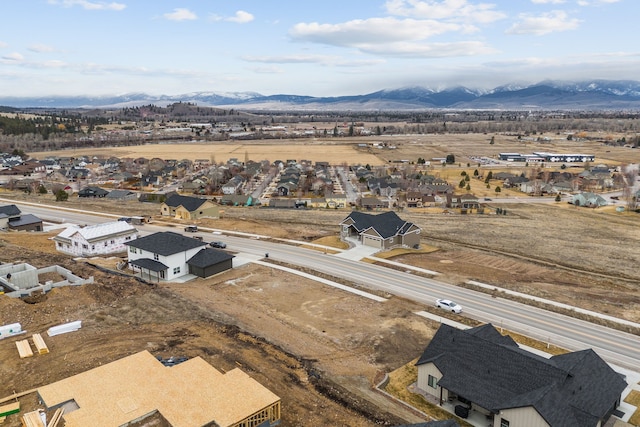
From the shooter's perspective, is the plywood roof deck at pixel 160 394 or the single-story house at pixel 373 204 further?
the single-story house at pixel 373 204

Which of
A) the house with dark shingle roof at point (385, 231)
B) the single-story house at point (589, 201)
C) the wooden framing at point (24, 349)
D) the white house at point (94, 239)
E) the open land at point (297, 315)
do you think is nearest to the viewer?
the open land at point (297, 315)

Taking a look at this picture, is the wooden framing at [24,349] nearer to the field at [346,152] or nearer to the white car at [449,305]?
the white car at [449,305]

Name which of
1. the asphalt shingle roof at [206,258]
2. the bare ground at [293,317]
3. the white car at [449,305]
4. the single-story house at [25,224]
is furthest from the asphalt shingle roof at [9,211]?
the white car at [449,305]

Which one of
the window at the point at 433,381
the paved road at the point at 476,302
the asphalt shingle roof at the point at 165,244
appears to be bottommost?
the paved road at the point at 476,302

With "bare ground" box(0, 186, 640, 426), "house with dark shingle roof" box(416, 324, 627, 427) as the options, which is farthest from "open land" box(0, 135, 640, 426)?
"house with dark shingle roof" box(416, 324, 627, 427)

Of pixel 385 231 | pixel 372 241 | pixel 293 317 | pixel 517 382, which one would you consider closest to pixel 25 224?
pixel 293 317

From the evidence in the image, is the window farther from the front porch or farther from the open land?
the open land

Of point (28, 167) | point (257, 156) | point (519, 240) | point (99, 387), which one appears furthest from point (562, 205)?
point (28, 167)
